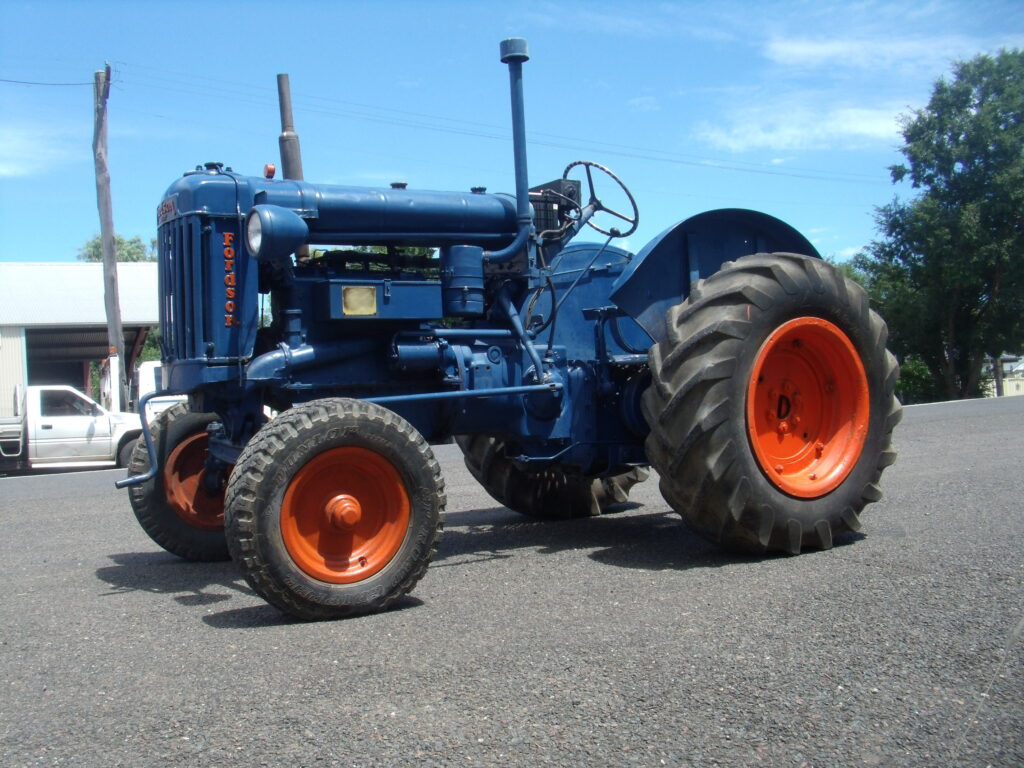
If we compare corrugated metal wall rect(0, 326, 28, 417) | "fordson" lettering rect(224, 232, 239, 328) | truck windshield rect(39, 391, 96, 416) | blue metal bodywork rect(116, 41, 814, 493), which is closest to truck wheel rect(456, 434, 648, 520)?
blue metal bodywork rect(116, 41, 814, 493)

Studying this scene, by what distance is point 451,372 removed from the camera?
601 cm

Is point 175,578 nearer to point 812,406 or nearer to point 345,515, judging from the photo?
point 345,515

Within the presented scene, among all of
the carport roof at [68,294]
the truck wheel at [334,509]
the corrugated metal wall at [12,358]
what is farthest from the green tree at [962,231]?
the truck wheel at [334,509]

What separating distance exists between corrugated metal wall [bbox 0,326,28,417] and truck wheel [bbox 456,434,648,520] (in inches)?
1008

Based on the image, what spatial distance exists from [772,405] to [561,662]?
2.97m

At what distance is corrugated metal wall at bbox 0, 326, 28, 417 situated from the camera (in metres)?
29.4

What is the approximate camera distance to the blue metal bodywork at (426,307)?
559 cm

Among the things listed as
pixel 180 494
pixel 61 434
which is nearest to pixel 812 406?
pixel 180 494

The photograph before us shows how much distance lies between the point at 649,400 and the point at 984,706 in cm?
265

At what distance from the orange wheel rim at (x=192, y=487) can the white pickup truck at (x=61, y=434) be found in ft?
39.4

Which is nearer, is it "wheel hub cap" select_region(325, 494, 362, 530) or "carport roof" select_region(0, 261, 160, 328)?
"wheel hub cap" select_region(325, 494, 362, 530)

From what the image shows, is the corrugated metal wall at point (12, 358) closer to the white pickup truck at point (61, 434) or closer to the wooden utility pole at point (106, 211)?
the wooden utility pole at point (106, 211)

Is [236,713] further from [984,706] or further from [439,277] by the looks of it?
[439,277]

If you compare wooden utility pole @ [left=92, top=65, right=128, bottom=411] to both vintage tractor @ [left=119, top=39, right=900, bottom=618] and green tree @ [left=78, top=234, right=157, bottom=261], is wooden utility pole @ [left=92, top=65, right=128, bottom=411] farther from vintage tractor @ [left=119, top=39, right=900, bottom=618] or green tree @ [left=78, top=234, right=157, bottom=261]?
green tree @ [left=78, top=234, right=157, bottom=261]
